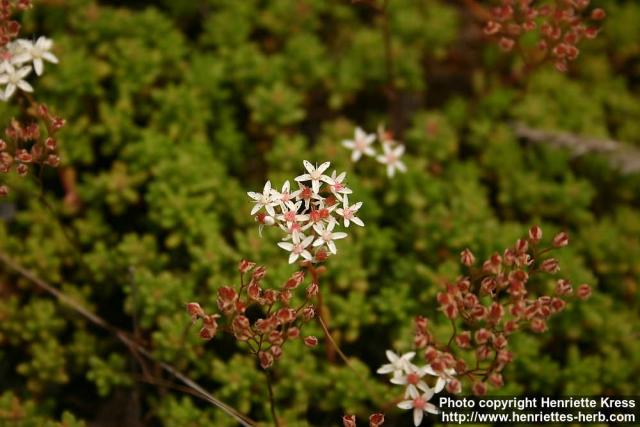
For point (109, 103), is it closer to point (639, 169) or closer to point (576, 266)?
point (576, 266)

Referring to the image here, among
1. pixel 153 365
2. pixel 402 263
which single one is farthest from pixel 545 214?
pixel 153 365

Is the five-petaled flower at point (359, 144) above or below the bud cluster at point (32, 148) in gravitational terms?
above

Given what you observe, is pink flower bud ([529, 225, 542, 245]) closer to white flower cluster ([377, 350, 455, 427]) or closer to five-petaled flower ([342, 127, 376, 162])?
white flower cluster ([377, 350, 455, 427])

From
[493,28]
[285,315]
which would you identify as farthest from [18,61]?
[493,28]

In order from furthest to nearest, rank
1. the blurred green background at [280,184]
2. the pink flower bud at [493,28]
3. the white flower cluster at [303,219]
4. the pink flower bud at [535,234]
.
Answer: the blurred green background at [280,184], the pink flower bud at [493,28], the pink flower bud at [535,234], the white flower cluster at [303,219]

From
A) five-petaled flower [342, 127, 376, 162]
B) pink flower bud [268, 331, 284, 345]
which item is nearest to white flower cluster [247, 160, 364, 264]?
pink flower bud [268, 331, 284, 345]

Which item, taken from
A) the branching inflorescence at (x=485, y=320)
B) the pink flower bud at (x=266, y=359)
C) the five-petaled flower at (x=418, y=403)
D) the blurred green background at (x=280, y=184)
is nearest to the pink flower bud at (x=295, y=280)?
the pink flower bud at (x=266, y=359)

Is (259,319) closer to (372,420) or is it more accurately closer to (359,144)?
(372,420)

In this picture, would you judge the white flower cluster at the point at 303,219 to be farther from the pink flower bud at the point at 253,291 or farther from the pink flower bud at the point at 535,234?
the pink flower bud at the point at 535,234
